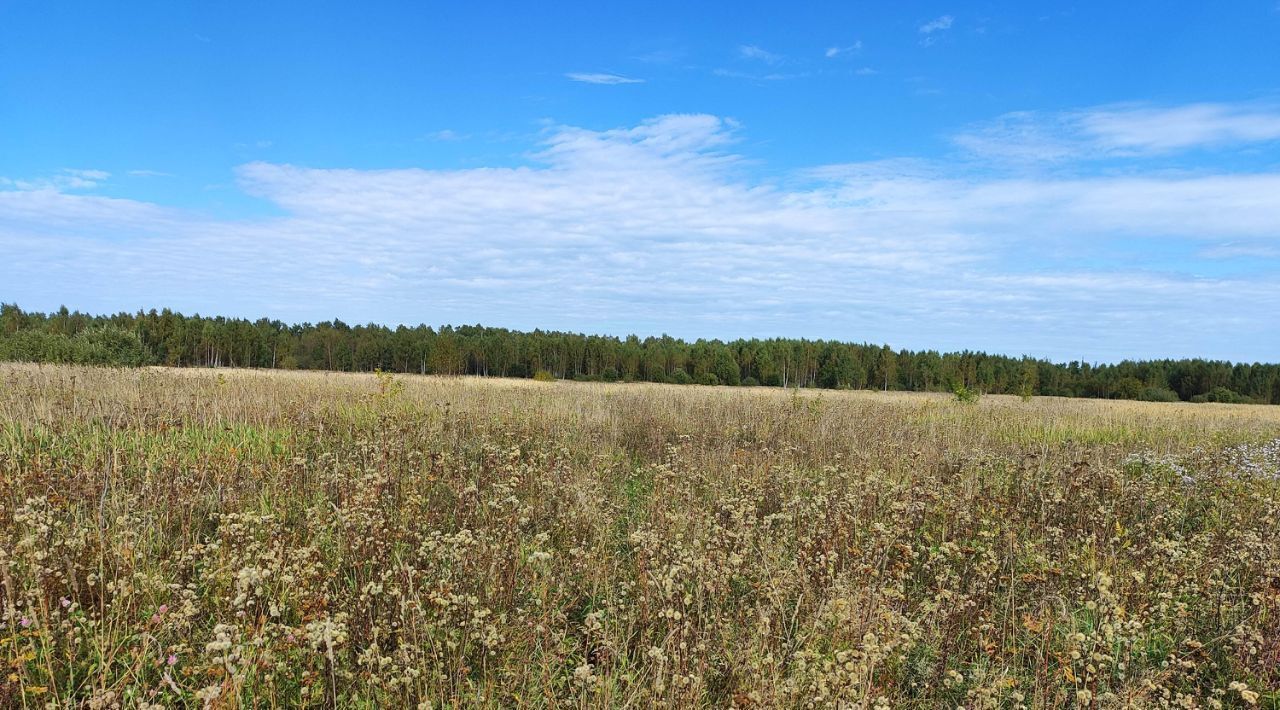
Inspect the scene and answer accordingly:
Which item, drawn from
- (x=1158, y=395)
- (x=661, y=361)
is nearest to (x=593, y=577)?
(x=661, y=361)

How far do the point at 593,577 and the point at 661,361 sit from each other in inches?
3268

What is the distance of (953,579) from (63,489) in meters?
6.95

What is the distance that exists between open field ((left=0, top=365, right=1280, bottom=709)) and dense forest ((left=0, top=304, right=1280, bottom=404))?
70557 millimetres

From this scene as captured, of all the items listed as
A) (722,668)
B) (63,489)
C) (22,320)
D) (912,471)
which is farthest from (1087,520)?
(22,320)

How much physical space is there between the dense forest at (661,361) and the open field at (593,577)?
70.6 m

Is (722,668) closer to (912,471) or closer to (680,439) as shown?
(912,471)

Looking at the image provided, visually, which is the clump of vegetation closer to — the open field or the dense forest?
the dense forest

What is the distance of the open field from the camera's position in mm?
3088

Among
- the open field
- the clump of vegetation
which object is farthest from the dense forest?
the open field

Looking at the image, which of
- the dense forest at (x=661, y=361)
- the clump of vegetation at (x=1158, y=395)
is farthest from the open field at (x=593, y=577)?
the clump of vegetation at (x=1158, y=395)

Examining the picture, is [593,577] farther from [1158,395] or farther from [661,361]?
[1158,395]

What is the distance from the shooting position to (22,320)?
3000 inches

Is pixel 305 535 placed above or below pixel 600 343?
below

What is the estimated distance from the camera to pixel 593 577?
4.63 m
